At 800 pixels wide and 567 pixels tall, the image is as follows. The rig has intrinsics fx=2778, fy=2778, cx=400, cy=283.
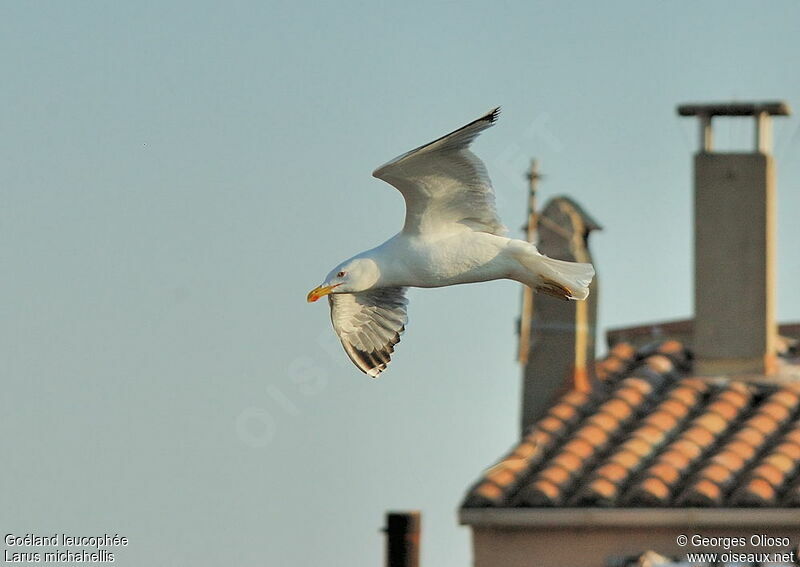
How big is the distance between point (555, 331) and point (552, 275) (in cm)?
392

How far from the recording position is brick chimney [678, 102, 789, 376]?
51.3 feet

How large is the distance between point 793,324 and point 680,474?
273cm

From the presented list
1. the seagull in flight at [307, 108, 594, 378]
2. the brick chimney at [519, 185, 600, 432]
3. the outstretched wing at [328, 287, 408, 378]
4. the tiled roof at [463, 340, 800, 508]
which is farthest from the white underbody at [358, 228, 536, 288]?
the brick chimney at [519, 185, 600, 432]

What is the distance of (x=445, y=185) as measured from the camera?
11.7 metres

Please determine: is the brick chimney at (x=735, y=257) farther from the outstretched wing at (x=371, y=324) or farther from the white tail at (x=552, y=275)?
the white tail at (x=552, y=275)

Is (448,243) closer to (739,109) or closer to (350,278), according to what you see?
(350,278)

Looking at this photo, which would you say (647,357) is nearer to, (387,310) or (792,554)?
(792,554)

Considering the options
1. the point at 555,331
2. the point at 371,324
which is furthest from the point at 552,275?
the point at 555,331

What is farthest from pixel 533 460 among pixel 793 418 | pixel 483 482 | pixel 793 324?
pixel 793 324

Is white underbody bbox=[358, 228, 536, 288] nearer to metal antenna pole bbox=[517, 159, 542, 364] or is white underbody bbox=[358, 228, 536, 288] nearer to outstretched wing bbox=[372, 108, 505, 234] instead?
outstretched wing bbox=[372, 108, 505, 234]

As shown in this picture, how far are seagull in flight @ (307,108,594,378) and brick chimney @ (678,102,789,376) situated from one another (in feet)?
Answer: 12.4

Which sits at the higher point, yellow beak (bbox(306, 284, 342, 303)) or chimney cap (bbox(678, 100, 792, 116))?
chimney cap (bbox(678, 100, 792, 116))

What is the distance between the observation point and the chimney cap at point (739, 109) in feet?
53.7

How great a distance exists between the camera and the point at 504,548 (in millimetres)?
14289
